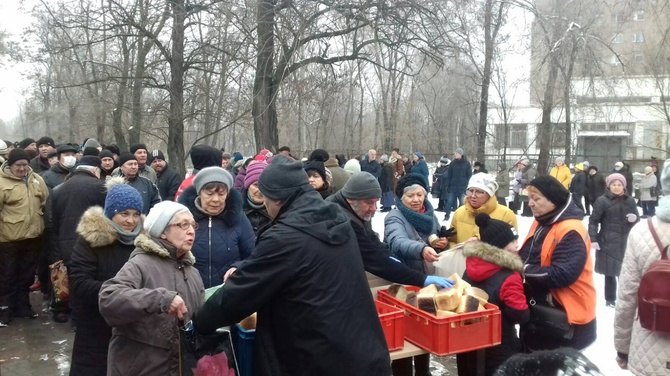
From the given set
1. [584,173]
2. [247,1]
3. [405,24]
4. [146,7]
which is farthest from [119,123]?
[584,173]

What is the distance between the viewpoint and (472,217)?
5.04 metres

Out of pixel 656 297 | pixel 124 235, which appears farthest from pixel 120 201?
pixel 656 297

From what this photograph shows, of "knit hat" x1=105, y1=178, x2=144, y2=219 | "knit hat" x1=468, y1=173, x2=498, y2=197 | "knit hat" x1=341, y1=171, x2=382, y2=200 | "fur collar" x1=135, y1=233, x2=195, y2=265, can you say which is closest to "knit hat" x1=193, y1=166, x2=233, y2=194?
"knit hat" x1=105, y1=178, x2=144, y2=219

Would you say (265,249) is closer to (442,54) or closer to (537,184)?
(537,184)

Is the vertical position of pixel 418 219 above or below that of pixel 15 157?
below

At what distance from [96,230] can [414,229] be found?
2.54 m

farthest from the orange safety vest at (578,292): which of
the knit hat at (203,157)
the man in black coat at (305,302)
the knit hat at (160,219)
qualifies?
the knit hat at (203,157)

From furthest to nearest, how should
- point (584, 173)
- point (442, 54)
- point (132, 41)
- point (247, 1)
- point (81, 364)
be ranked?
1. point (584, 173)
2. point (132, 41)
3. point (442, 54)
4. point (247, 1)
5. point (81, 364)

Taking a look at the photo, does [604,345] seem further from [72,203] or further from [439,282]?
[72,203]

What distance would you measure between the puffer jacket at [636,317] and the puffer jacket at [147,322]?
2.48 m

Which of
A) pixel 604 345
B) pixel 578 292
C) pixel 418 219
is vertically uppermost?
pixel 418 219

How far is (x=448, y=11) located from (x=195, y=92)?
14.4ft

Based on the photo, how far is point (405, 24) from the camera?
7793 millimetres

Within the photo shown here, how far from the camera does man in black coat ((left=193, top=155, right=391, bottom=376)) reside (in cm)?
241
